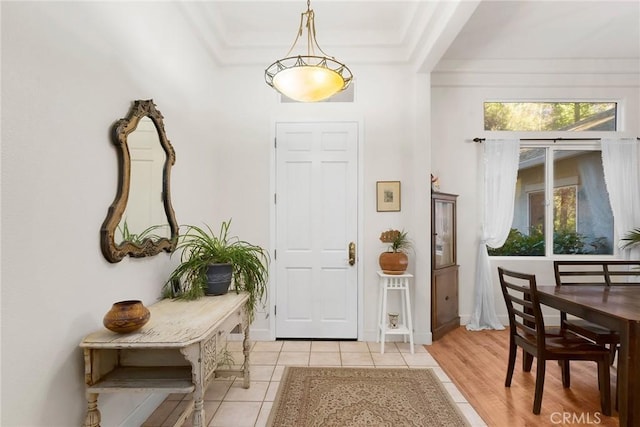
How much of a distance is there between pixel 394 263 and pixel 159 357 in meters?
2.29

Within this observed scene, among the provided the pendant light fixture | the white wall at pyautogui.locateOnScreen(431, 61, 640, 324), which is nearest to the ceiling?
the white wall at pyautogui.locateOnScreen(431, 61, 640, 324)

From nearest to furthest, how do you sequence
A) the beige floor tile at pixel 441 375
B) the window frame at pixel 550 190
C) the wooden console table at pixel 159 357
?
the wooden console table at pixel 159 357 < the beige floor tile at pixel 441 375 < the window frame at pixel 550 190

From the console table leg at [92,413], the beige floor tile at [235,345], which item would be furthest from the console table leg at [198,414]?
the beige floor tile at [235,345]

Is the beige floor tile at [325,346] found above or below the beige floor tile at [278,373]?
below

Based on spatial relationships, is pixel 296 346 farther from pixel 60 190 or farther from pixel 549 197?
pixel 549 197

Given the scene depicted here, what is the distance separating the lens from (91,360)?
5.03 feet

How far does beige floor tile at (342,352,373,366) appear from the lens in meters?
3.00

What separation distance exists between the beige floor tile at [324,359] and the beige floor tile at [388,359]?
35 centimetres

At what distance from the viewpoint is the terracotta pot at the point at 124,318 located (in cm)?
153

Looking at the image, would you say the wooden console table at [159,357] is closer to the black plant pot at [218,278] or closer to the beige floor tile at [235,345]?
the black plant pot at [218,278]

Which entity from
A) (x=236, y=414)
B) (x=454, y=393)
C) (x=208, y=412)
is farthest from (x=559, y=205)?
(x=208, y=412)

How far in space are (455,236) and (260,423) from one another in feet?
9.76

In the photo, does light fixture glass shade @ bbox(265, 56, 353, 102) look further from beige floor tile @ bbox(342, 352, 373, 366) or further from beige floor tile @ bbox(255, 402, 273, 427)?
beige floor tile @ bbox(342, 352, 373, 366)

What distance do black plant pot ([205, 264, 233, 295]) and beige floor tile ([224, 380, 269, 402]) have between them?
0.81 metres
